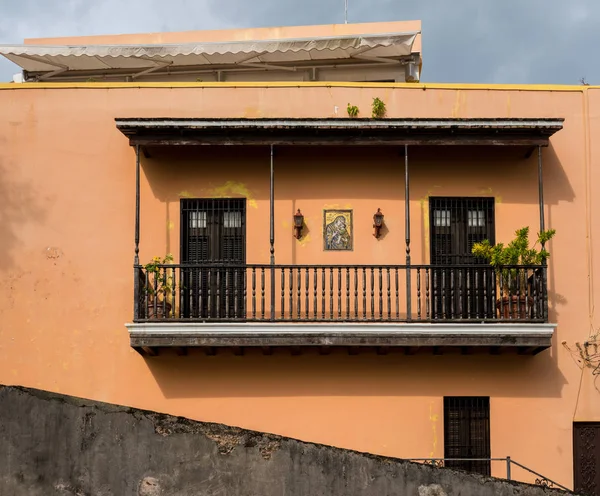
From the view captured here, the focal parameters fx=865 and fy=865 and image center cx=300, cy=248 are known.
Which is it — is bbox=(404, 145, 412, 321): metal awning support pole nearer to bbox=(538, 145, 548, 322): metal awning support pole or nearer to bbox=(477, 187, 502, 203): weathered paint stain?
bbox=(477, 187, 502, 203): weathered paint stain

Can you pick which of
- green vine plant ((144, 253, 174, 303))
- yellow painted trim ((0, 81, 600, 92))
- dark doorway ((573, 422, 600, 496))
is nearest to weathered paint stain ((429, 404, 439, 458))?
dark doorway ((573, 422, 600, 496))

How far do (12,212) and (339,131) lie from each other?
16.9ft

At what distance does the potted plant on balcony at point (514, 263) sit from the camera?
40.0 feet

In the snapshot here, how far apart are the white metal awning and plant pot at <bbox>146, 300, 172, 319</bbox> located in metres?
4.58

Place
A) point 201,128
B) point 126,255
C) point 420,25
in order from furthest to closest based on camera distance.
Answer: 1. point 420,25
2. point 126,255
3. point 201,128

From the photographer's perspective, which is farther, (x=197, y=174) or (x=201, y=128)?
(x=197, y=174)

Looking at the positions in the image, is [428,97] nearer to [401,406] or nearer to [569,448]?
[401,406]

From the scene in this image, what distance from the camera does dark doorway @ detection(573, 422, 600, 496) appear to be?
1266cm

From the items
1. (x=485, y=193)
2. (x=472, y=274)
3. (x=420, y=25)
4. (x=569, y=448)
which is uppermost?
(x=420, y=25)

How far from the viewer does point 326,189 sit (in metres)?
13.4

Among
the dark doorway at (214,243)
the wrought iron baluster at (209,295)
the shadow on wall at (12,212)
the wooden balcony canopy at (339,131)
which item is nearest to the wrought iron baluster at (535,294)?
the wooden balcony canopy at (339,131)

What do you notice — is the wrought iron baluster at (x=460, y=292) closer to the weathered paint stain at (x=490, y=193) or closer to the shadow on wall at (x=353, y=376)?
the shadow on wall at (x=353, y=376)

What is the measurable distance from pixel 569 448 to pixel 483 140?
4.68 meters

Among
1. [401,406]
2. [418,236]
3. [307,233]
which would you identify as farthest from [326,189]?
[401,406]
